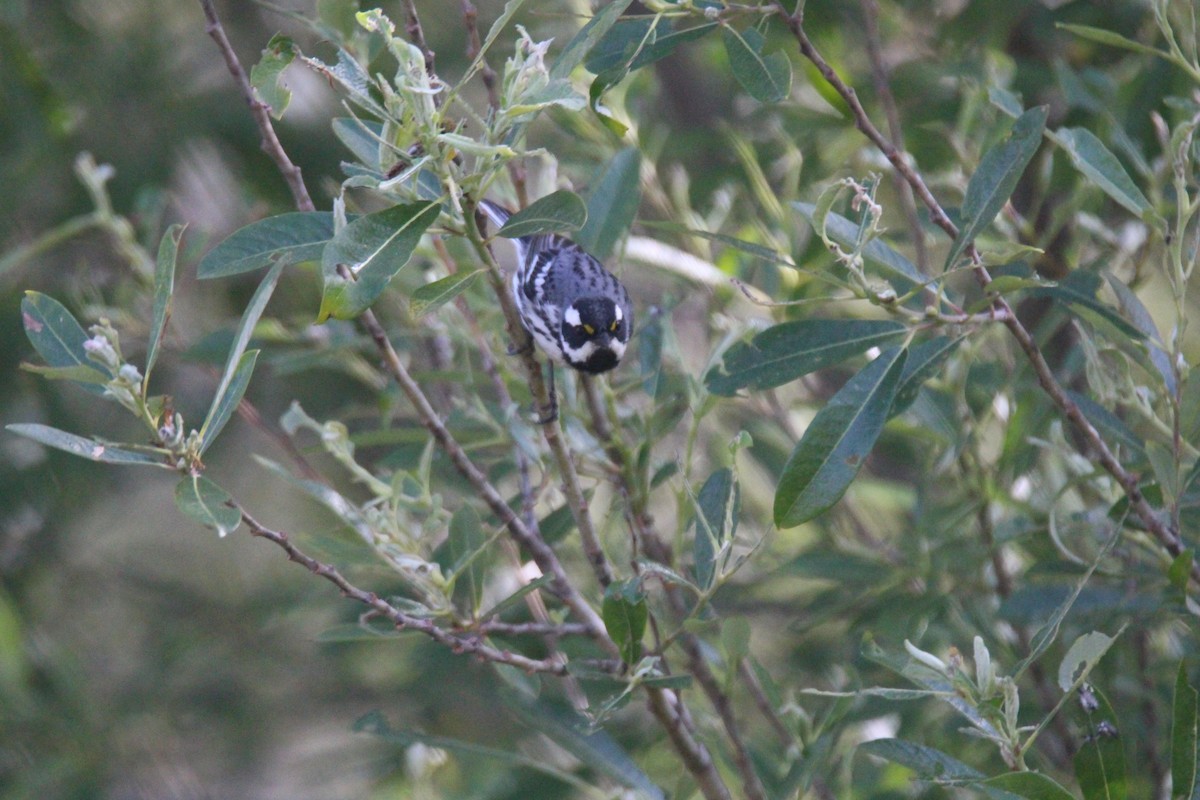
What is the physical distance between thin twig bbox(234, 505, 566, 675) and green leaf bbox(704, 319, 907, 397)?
493 millimetres

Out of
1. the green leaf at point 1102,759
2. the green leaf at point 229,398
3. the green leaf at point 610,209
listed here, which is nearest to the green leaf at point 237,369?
the green leaf at point 229,398

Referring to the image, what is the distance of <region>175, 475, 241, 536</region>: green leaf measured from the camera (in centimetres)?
138

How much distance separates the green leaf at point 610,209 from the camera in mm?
2301

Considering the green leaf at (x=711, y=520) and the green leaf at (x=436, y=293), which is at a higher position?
the green leaf at (x=436, y=293)

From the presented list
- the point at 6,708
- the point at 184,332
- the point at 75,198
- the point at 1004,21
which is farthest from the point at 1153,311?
the point at 6,708

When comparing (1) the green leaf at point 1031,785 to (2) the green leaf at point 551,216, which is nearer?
(1) the green leaf at point 1031,785

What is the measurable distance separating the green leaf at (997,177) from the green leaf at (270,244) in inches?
33.3

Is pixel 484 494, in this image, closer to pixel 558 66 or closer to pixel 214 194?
pixel 558 66

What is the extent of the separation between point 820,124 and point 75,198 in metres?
2.59

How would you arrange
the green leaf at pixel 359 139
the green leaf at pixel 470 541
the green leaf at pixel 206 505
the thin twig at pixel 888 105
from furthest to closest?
1. the thin twig at pixel 888 105
2. the green leaf at pixel 470 541
3. the green leaf at pixel 359 139
4. the green leaf at pixel 206 505

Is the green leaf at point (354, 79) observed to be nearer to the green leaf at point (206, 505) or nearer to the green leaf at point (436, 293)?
the green leaf at point (436, 293)

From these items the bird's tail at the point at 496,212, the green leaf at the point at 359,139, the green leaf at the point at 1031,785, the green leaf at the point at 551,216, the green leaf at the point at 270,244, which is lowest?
the green leaf at the point at 1031,785

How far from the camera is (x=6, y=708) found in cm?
374

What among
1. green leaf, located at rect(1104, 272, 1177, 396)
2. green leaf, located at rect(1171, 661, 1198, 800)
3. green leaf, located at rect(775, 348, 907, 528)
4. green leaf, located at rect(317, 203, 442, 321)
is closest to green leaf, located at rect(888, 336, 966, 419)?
green leaf, located at rect(775, 348, 907, 528)
